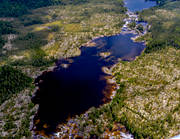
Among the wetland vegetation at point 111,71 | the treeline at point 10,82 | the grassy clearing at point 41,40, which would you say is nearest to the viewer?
the wetland vegetation at point 111,71

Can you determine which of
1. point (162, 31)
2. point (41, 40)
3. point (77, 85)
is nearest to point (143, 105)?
point (77, 85)

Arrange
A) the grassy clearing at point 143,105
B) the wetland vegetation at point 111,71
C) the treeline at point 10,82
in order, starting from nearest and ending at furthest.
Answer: the grassy clearing at point 143,105, the wetland vegetation at point 111,71, the treeline at point 10,82

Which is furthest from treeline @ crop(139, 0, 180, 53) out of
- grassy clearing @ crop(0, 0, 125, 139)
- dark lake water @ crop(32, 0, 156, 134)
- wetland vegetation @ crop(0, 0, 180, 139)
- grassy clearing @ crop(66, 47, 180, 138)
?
grassy clearing @ crop(0, 0, 125, 139)

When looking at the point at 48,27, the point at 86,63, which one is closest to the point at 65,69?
the point at 86,63

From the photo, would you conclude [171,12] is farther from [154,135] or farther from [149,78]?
[154,135]

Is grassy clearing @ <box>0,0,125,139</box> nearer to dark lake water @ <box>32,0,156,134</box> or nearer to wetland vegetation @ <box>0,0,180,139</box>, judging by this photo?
wetland vegetation @ <box>0,0,180,139</box>

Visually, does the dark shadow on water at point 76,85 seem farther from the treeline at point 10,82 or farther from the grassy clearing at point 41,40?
the treeline at point 10,82

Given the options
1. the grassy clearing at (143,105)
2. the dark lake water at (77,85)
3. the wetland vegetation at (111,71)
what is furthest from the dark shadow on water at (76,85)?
the grassy clearing at (143,105)
